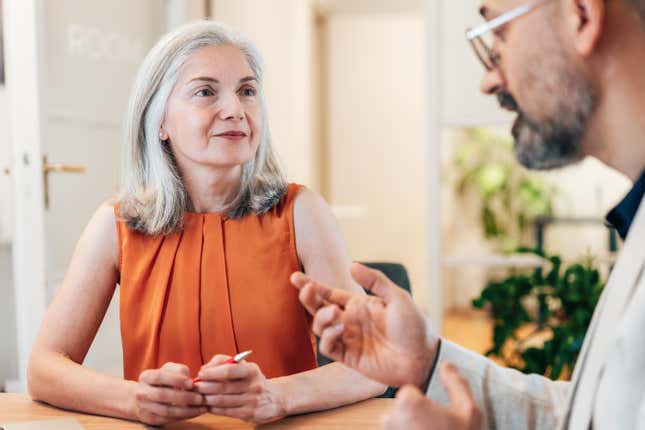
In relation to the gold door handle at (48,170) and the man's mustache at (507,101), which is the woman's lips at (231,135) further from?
the gold door handle at (48,170)

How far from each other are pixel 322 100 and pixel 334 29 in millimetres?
672

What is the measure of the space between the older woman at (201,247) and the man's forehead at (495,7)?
706 millimetres

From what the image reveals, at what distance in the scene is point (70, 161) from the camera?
9.65 feet

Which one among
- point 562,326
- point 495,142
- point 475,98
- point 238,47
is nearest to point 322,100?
point 495,142

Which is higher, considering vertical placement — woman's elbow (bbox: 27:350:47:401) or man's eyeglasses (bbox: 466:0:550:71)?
man's eyeglasses (bbox: 466:0:550:71)

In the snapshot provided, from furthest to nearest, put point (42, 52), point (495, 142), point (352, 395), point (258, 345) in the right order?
point (495, 142) → point (42, 52) → point (258, 345) → point (352, 395)

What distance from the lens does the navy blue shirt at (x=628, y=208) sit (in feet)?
2.85

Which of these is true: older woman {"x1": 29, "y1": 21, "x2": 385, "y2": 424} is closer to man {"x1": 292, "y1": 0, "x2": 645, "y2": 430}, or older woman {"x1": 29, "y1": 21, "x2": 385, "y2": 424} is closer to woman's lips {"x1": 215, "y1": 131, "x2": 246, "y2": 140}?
woman's lips {"x1": 215, "y1": 131, "x2": 246, "y2": 140}

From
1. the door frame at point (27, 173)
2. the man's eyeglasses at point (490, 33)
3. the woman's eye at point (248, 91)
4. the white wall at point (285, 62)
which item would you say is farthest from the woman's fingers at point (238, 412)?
the white wall at point (285, 62)

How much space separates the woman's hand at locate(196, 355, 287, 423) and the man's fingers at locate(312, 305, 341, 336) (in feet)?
0.58

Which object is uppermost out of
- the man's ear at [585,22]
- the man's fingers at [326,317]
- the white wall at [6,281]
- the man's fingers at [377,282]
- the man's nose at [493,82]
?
the man's ear at [585,22]

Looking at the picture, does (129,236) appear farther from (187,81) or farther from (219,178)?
(187,81)

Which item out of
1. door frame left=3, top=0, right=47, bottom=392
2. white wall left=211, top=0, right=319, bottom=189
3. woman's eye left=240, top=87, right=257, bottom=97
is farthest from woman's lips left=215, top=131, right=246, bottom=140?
white wall left=211, top=0, right=319, bottom=189

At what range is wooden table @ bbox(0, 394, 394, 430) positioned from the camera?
1155 mm
